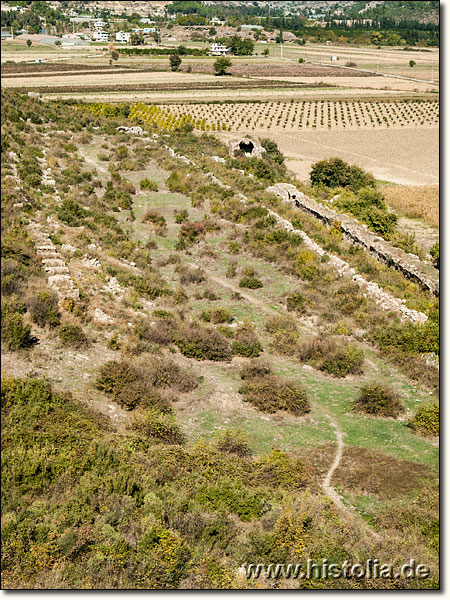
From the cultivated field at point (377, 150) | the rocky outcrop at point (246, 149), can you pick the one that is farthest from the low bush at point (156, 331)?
the rocky outcrop at point (246, 149)

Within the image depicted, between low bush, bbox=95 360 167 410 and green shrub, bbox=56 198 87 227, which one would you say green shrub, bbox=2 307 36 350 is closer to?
low bush, bbox=95 360 167 410

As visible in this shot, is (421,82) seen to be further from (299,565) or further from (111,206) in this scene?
(299,565)

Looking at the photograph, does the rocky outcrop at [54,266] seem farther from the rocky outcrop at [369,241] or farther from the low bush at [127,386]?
the rocky outcrop at [369,241]

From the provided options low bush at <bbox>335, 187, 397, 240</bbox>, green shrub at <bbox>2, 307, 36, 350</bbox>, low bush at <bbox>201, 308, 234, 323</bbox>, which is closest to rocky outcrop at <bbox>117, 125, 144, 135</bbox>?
low bush at <bbox>335, 187, 397, 240</bbox>


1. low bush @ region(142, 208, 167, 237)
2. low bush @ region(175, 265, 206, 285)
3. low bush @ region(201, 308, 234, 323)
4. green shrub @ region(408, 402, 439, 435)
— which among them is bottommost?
green shrub @ region(408, 402, 439, 435)

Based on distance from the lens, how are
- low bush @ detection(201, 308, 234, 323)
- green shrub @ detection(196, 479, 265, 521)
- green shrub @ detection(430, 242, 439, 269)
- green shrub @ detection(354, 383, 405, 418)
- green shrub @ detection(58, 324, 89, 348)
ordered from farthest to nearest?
green shrub @ detection(430, 242, 439, 269)
low bush @ detection(201, 308, 234, 323)
green shrub @ detection(58, 324, 89, 348)
green shrub @ detection(354, 383, 405, 418)
green shrub @ detection(196, 479, 265, 521)

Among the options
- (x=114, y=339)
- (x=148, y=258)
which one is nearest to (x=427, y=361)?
(x=114, y=339)

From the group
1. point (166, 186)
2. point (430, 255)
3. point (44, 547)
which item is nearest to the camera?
point (44, 547)
